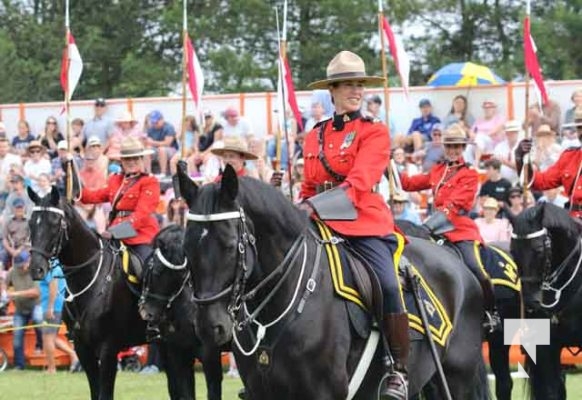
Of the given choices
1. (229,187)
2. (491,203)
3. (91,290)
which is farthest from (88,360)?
(229,187)

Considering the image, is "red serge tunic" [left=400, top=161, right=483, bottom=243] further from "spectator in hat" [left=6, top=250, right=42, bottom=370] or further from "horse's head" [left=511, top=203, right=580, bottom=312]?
"spectator in hat" [left=6, top=250, right=42, bottom=370]

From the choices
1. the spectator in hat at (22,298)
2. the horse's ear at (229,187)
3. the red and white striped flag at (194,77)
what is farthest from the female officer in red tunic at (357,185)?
the spectator in hat at (22,298)

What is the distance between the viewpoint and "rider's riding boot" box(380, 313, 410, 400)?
866 cm

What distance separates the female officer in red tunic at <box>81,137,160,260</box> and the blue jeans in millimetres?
5309

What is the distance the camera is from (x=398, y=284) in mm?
8812

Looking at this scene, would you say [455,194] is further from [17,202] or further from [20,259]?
[17,202]

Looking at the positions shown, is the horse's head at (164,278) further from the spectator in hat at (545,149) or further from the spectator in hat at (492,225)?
the spectator in hat at (545,149)

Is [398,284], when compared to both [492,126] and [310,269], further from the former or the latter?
[492,126]

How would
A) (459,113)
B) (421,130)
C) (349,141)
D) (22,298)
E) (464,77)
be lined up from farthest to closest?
(464,77), (421,130), (459,113), (22,298), (349,141)

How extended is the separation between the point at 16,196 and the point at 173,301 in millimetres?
7904

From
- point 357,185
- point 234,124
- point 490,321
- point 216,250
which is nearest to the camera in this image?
point 216,250

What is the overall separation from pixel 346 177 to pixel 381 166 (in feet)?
0.76

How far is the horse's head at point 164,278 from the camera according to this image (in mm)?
13875

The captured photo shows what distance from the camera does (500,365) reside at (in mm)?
14281
